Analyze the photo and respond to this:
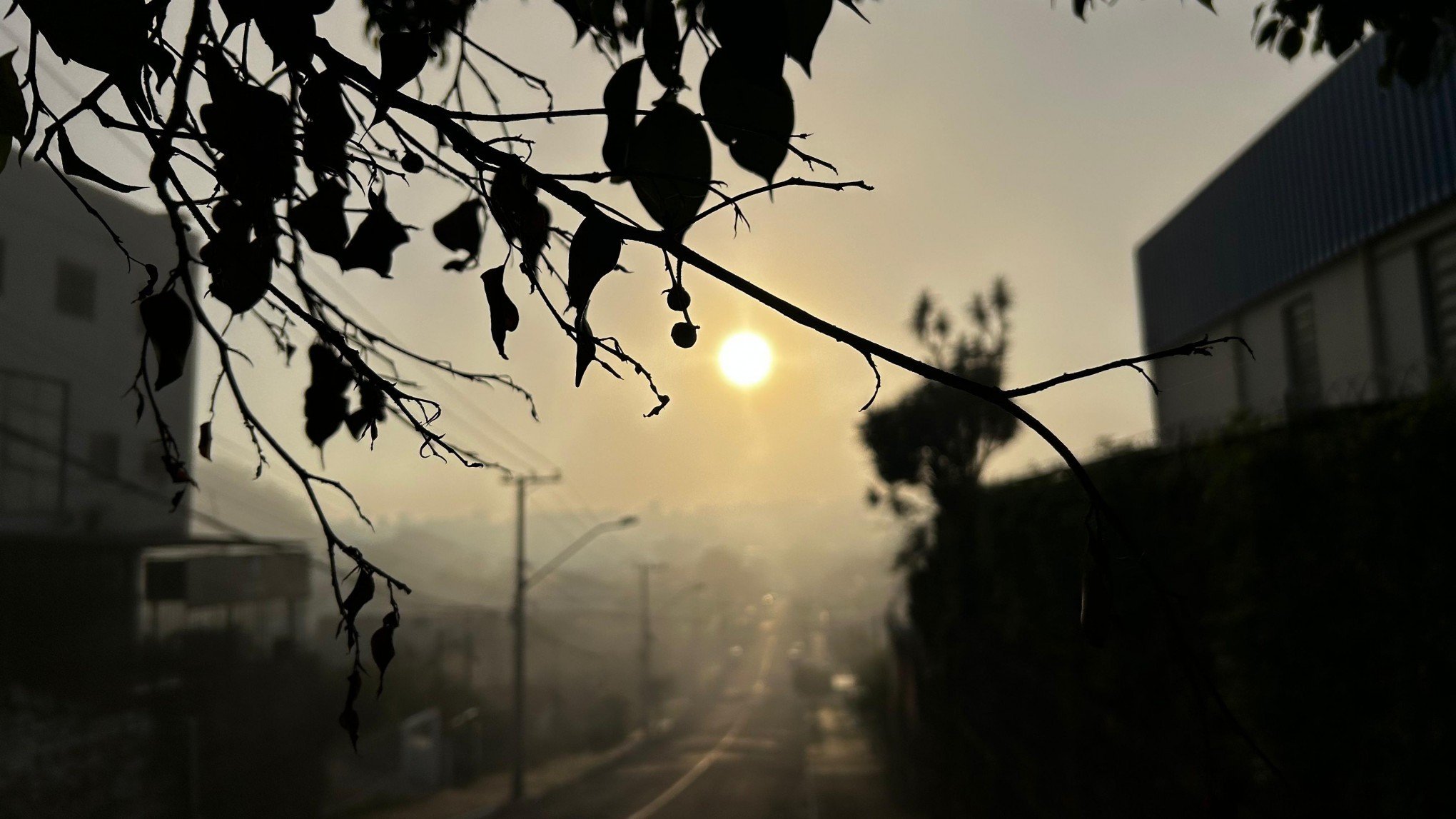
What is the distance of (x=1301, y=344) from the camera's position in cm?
1461

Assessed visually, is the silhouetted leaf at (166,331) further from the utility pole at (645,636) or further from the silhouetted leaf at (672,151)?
the utility pole at (645,636)

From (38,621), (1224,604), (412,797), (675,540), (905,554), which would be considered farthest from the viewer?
(675,540)

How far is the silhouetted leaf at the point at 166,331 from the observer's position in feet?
4.54

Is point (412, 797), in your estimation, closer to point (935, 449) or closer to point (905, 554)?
point (905, 554)

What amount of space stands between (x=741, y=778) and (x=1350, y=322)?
2232 cm

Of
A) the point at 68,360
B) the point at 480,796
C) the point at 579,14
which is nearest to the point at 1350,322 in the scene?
the point at 579,14

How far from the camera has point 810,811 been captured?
21656 millimetres

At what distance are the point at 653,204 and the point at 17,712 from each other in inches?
770

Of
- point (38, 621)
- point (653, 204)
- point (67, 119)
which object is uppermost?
point (67, 119)

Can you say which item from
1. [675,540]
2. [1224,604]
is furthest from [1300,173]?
[675,540]

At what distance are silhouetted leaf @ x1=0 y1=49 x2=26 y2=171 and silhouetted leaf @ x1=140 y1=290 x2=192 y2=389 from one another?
1.00 feet

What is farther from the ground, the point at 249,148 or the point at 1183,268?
the point at 1183,268

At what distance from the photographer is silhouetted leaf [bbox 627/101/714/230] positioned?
1.21m

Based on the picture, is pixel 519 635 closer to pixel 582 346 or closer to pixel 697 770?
pixel 697 770
